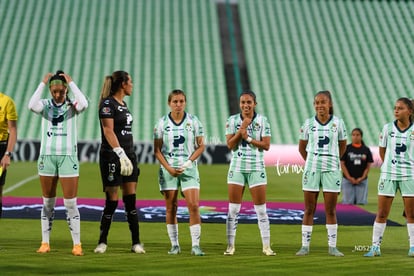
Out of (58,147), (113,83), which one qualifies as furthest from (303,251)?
(58,147)

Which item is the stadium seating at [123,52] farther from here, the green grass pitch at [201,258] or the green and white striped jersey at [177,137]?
the green and white striped jersey at [177,137]

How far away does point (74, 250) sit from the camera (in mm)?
9047

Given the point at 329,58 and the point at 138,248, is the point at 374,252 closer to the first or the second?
the point at 138,248

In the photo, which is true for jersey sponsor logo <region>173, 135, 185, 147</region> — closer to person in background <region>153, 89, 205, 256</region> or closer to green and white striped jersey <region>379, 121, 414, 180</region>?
person in background <region>153, 89, 205, 256</region>

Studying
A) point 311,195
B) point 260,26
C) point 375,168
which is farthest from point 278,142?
point 311,195

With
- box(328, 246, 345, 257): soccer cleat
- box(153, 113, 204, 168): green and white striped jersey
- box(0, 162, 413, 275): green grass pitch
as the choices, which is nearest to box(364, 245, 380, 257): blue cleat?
box(0, 162, 413, 275): green grass pitch

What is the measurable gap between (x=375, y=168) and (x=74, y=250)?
20487mm

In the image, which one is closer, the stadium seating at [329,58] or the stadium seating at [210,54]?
the stadium seating at [210,54]

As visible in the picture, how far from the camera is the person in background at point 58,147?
362 inches

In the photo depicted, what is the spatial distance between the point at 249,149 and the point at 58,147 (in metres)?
2.32

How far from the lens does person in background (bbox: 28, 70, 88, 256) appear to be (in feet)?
30.2

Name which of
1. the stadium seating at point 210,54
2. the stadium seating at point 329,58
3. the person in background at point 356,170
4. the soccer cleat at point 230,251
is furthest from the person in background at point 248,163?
the stadium seating at point 329,58

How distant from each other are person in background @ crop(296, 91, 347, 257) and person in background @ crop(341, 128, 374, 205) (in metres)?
6.69

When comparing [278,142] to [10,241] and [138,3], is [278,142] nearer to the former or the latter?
[138,3]
